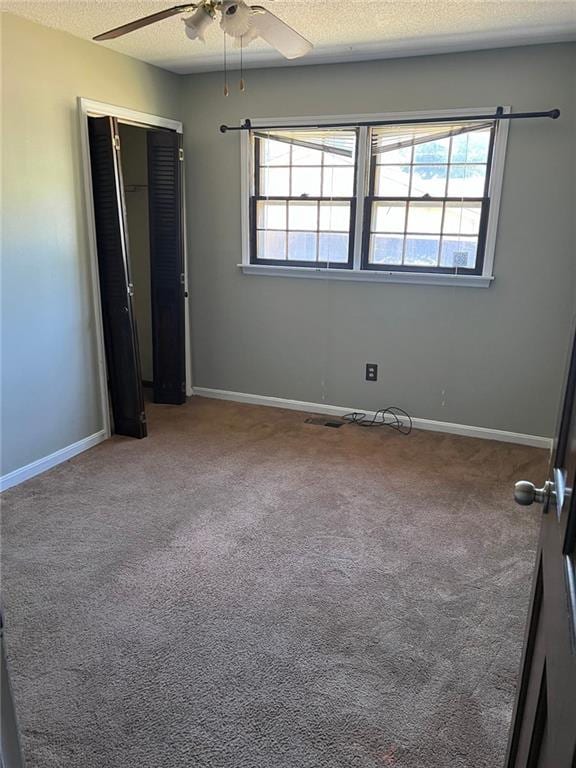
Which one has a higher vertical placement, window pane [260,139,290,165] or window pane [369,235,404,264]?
window pane [260,139,290,165]

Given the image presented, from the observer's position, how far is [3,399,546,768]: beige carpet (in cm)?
175

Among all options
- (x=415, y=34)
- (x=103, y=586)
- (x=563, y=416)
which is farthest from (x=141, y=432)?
(x=563, y=416)

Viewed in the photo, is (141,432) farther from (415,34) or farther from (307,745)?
(415,34)

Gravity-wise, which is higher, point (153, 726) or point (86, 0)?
point (86, 0)

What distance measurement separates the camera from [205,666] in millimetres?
2004

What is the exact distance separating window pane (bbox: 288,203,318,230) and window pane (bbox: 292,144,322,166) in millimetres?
299

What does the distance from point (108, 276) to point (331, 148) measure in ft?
6.04

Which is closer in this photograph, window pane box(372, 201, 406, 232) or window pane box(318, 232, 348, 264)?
window pane box(372, 201, 406, 232)

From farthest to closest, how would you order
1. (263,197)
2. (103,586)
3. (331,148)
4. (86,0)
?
(263,197), (331,148), (86,0), (103,586)

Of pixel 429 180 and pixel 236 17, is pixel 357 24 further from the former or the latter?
pixel 236 17

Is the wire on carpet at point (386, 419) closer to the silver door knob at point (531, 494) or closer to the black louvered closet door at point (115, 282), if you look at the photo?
the black louvered closet door at point (115, 282)

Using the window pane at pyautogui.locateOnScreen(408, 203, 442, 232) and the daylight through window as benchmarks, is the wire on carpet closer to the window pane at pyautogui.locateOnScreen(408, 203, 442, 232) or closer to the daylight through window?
the daylight through window

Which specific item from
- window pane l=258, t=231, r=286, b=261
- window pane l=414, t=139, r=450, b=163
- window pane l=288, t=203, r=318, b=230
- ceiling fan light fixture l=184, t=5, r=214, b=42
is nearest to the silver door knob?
ceiling fan light fixture l=184, t=5, r=214, b=42

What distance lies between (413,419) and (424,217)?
1.47 m
